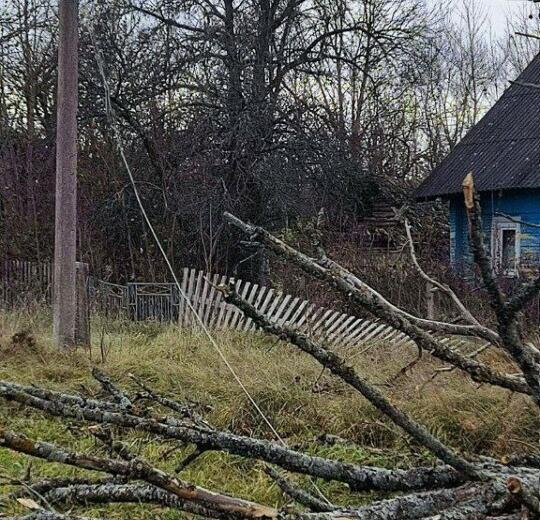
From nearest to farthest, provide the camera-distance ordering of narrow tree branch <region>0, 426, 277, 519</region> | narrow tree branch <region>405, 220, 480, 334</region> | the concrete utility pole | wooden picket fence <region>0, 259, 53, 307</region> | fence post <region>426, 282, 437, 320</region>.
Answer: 1. narrow tree branch <region>0, 426, 277, 519</region>
2. narrow tree branch <region>405, 220, 480, 334</region>
3. the concrete utility pole
4. fence post <region>426, 282, 437, 320</region>
5. wooden picket fence <region>0, 259, 53, 307</region>

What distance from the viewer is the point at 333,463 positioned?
1.67 meters

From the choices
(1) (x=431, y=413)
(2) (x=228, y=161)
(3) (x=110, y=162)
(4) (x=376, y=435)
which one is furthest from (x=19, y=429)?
(3) (x=110, y=162)

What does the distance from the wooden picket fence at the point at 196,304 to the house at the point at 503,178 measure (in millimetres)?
4485

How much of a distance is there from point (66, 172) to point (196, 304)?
2.56 metres

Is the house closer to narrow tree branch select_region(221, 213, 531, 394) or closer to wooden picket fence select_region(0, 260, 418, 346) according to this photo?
wooden picket fence select_region(0, 260, 418, 346)

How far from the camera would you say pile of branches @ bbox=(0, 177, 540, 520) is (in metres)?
1.30

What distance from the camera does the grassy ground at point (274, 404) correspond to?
4.00 metres

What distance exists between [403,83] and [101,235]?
5.98 meters

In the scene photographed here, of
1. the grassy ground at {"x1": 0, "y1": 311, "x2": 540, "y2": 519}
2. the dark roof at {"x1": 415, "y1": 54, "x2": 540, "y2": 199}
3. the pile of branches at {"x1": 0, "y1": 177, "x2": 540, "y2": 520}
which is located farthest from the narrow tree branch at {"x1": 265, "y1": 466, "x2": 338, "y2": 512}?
the dark roof at {"x1": 415, "y1": 54, "x2": 540, "y2": 199}

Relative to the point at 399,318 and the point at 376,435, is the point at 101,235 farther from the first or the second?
the point at 399,318

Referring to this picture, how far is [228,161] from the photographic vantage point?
35.1 feet

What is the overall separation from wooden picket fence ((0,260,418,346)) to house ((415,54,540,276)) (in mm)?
4485

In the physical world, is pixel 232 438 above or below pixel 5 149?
below

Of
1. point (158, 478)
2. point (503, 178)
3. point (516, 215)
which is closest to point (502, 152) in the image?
point (503, 178)
